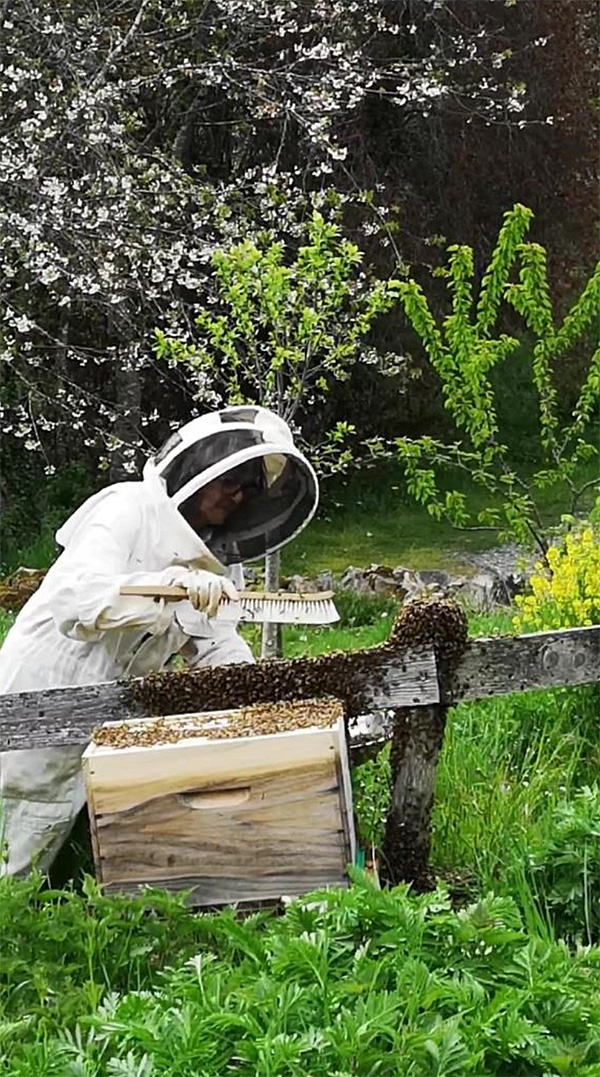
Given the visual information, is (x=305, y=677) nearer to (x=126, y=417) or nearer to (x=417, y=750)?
(x=417, y=750)

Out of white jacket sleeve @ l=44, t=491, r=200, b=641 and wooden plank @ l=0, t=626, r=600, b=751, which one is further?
white jacket sleeve @ l=44, t=491, r=200, b=641

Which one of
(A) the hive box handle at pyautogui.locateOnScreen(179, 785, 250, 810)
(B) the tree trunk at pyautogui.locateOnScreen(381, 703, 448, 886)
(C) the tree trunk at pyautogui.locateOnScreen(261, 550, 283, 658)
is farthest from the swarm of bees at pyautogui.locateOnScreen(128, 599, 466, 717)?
(C) the tree trunk at pyautogui.locateOnScreen(261, 550, 283, 658)

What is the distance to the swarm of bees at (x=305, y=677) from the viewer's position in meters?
2.57

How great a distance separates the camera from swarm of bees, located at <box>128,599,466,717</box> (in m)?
2.57

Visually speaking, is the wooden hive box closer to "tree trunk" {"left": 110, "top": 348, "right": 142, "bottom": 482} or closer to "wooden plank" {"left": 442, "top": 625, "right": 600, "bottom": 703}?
"wooden plank" {"left": 442, "top": 625, "right": 600, "bottom": 703}

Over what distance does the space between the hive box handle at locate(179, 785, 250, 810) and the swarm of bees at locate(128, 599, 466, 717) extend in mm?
260

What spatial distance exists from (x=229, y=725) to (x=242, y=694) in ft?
0.56

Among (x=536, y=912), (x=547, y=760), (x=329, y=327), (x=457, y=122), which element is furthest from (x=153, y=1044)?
(x=457, y=122)

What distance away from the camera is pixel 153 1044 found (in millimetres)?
1749

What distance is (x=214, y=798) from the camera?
2.39 meters

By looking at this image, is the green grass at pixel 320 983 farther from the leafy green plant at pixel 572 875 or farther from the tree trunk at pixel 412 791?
the tree trunk at pixel 412 791

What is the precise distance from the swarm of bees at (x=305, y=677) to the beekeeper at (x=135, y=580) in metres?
0.20

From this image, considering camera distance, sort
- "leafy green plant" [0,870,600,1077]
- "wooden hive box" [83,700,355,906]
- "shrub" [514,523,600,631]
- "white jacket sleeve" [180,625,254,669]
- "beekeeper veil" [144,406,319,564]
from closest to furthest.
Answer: "leafy green plant" [0,870,600,1077]
"wooden hive box" [83,700,355,906]
"beekeeper veil" [144,406,319,564]
"white jacket sleeve" [180,625,254,669]
"shrub" [514,523,600,631]

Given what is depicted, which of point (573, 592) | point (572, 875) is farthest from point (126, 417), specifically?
point (572, 875)
